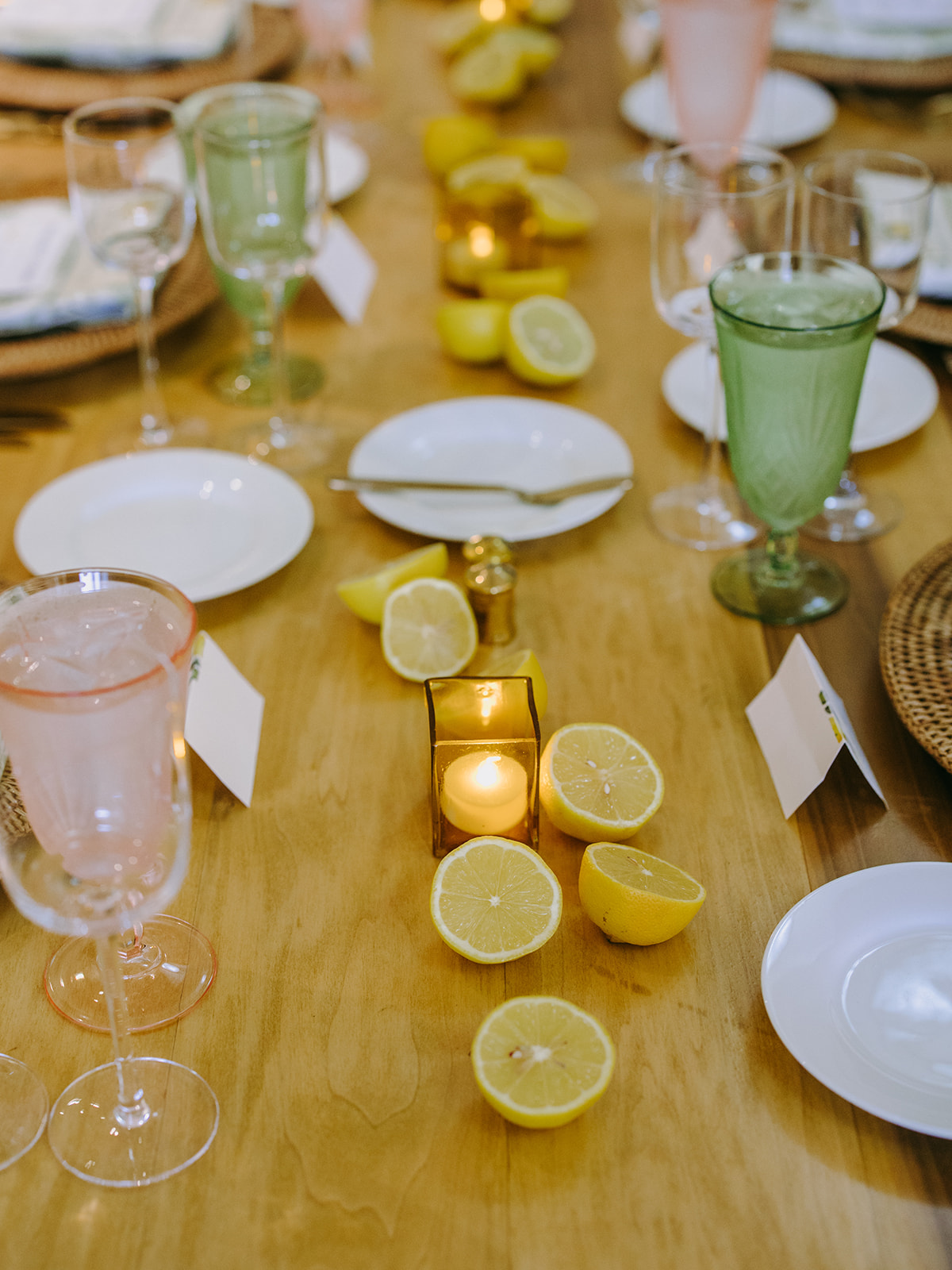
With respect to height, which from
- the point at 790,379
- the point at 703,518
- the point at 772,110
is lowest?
the point at 703,518

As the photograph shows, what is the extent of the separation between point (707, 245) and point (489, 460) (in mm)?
293

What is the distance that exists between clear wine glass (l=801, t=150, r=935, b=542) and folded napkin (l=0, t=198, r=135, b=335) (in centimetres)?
73

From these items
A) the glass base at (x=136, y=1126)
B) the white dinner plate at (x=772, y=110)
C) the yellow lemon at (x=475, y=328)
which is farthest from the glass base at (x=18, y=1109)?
the white dinner plate at (x=772, y=110)

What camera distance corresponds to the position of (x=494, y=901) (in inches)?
29.2

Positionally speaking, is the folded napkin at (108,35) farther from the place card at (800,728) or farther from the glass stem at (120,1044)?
the glass stem at (120,1044)

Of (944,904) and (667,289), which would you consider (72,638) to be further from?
(667,289)

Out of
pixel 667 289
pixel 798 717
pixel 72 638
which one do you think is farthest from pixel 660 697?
pixel 72 638

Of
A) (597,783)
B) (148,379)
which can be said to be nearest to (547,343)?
(148,379)

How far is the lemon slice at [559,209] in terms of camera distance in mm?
1636

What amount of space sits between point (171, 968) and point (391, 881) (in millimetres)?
148

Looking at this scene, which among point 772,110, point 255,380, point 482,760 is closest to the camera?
point 482,760

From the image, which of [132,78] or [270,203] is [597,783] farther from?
[132,78]

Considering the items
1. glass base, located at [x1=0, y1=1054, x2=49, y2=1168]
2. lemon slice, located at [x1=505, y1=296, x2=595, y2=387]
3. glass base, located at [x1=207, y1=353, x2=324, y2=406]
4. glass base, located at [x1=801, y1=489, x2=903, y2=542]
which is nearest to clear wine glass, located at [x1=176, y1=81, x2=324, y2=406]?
glass base, located at [x1=207, y1=353, x2=324, y2=406]

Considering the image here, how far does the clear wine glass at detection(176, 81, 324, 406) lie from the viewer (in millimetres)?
1309
